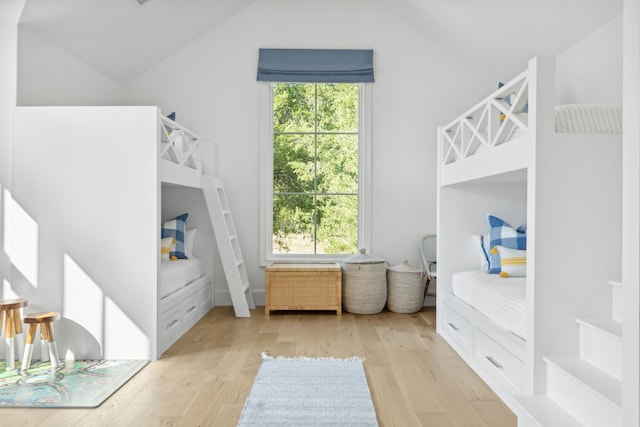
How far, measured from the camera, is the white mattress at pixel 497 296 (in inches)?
96.8

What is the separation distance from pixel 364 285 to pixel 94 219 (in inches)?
96.2

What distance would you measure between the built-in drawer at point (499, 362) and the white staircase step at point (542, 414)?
28 centimetres

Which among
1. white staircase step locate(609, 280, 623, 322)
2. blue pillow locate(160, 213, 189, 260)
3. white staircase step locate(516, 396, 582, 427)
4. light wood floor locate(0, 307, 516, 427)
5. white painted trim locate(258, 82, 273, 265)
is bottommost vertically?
light wood floor locate(0, 307, 516, 427)

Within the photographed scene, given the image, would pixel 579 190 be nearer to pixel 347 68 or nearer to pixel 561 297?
pixel 561 297

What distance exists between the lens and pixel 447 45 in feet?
16.2

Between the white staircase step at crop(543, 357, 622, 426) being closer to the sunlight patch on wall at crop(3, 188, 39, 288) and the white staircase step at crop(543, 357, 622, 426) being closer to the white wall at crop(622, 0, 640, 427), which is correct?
the white wall at crop(622, 0, 640, 427)

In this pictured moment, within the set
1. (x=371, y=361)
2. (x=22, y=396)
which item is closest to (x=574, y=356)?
(x=371, y=361)

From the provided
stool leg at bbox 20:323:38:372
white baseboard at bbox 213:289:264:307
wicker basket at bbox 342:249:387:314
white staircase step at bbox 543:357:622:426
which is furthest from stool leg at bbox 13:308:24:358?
white staircase step at bbox 543:357:622:426

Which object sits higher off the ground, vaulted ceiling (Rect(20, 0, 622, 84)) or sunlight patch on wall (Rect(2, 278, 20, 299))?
vaulted ceiling (Rect(20, 0, 622, 84))

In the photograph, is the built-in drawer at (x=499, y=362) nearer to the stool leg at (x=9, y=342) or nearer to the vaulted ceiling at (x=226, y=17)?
the vaulted ceiling at (x=226, y=17)

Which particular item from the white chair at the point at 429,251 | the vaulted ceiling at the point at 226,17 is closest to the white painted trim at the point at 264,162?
the vaulted ceiling at the point at 226,17

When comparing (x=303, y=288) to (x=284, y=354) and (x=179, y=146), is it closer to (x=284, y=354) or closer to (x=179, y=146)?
(x=284, y=354)

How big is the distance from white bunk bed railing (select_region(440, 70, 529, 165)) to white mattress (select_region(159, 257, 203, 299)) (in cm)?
226

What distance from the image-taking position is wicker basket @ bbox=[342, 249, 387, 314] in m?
4.54
